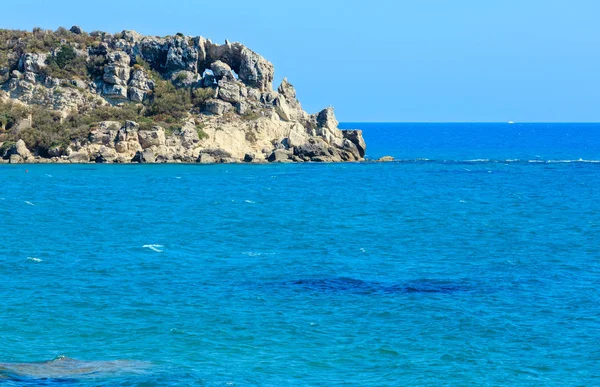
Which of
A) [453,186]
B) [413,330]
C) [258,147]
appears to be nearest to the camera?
[413,330]

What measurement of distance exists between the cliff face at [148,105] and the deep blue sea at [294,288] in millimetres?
26271

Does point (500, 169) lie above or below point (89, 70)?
below

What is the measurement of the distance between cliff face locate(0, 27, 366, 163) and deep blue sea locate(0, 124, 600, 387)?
86.2 feet

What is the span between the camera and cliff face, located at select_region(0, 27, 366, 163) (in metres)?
111

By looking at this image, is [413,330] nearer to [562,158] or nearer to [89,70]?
[89,70]

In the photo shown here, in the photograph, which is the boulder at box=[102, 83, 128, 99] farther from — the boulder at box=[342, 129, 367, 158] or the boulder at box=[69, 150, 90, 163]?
the boulder at box=[342, 129, 367, 158]

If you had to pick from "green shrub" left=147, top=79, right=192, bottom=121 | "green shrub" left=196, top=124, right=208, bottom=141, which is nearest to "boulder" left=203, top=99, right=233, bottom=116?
"green shrub" left=147, top=79, right=192, bottom=121

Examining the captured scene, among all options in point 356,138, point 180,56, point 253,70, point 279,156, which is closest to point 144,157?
point 279,156

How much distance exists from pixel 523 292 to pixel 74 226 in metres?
34.1

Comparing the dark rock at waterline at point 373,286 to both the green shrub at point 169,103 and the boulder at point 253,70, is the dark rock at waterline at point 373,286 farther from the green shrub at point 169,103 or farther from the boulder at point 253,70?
the boulder at point 253,70

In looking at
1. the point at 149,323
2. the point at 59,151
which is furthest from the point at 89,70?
the point at 149,323

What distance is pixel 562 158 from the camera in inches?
5738

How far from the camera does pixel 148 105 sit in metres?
120

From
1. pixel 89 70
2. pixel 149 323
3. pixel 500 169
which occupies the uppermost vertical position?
pixel 89 70
